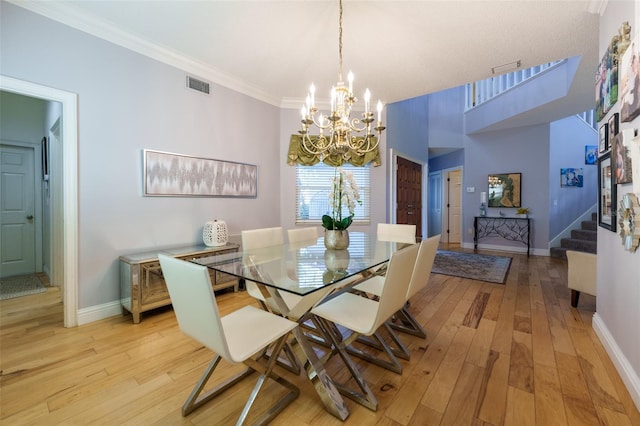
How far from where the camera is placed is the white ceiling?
2.10 m

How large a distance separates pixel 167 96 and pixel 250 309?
2465 mm

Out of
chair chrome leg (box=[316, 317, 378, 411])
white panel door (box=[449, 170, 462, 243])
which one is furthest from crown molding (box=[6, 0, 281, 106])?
white panel door (box=[449, 170, 462, 243])

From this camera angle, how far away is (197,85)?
117 inches

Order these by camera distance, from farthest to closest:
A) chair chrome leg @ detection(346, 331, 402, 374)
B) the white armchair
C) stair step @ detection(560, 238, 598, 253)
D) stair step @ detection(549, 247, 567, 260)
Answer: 1. stair step @ detection(549, 247, 567, 260)
2. stair step @ detection(560, 238, 598, 253)
3. the white armchair
4. chair chrome leg @ detection(346, 331, 402, 374)

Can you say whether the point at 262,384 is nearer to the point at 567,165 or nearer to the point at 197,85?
the point at 197,85

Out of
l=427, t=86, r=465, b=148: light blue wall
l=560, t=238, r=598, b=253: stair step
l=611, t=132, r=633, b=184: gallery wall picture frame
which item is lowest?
l=560, t=238, r=598, b=253: stair step

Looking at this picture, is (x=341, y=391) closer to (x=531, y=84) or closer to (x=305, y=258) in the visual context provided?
(x=305, y=258)

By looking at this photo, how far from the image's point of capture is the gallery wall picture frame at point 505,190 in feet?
18.2

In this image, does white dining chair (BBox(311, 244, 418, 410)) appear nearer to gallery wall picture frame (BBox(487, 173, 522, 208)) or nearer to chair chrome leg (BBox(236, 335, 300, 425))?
chair chrome leg (BBox(236, 335, 300, 425))

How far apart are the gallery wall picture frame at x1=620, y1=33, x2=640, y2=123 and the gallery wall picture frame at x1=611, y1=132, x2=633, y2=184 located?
0.15 m

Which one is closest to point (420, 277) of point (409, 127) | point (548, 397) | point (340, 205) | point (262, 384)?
point (340, 205)

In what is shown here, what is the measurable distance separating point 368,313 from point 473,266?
11.8ft

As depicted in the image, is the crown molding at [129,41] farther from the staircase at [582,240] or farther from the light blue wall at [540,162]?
the staircase at [582,240]

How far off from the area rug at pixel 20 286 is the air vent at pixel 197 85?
9.72ft
